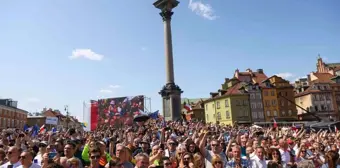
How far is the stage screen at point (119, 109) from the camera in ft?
144

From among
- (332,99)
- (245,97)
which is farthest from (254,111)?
(332,99)

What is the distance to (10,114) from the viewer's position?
2933 inches

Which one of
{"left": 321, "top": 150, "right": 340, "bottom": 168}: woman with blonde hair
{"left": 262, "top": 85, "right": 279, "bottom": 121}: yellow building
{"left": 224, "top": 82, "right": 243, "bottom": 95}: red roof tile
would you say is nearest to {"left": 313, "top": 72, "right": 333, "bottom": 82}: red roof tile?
{"left": 262, "top": 85, "right": 279, "bottom": 121}: yellow building

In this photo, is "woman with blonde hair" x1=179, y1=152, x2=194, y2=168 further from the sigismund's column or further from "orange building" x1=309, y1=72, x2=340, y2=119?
"orange building" x1=309, y1=72, x2=340, y2=119

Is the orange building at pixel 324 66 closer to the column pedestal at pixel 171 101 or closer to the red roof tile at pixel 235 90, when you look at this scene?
the red roof tile at pixel 235 90

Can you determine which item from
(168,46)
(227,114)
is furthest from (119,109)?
(227,114)

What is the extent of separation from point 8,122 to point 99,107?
4054 centimetres

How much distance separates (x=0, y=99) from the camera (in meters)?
73.9

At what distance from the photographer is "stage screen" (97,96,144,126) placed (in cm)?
4375

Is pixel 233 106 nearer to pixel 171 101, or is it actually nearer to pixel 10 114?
pixel 171 101

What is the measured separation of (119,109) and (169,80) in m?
16.9

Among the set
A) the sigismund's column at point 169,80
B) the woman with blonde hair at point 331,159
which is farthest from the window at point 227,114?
the woman with blonde hair at point 331,159

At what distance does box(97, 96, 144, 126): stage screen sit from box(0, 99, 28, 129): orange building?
37427 mm

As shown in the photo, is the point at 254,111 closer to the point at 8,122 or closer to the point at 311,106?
the point at 311,106
